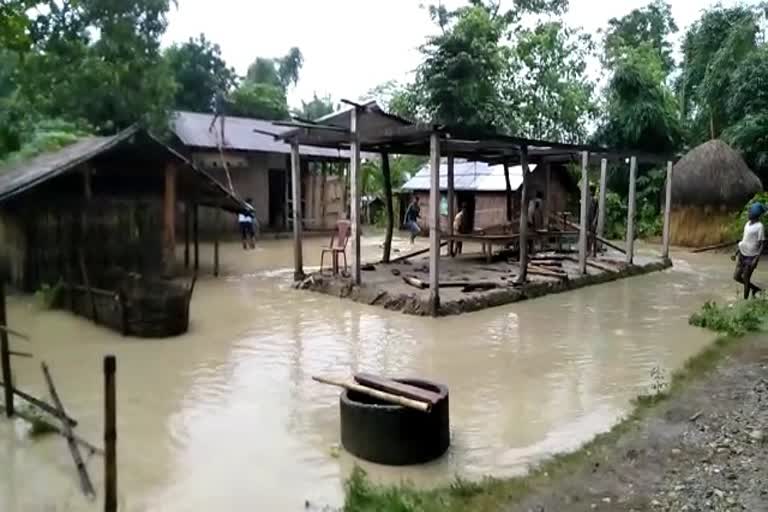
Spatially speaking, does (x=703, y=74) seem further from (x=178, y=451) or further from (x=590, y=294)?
(x=178, y=451)

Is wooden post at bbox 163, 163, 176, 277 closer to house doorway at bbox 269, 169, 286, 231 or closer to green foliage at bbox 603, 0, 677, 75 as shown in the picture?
house doorway at bbox 269, 169, 286, 231

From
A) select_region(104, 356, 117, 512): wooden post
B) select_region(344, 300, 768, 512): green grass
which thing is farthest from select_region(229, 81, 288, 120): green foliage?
select_region(104, 356, 117, 512): wooden post

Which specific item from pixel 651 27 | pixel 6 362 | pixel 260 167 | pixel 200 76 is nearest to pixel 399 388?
pixel 6 362

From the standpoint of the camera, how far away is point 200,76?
34.2 metres

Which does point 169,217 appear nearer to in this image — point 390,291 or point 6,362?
point 390,291

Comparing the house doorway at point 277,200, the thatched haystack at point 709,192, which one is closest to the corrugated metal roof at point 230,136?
the house doorway at point 277,200

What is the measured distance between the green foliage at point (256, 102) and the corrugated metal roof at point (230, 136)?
28.6 feet

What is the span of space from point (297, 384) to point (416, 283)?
5.33 meters

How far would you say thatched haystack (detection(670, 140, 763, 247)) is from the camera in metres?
20.9

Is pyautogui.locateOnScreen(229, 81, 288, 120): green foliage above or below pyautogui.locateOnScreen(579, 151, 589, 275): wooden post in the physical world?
above

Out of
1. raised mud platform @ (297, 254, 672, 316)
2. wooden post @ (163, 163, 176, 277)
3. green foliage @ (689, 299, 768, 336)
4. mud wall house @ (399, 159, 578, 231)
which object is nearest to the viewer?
green foliage @ (689, 299, 768, 336)

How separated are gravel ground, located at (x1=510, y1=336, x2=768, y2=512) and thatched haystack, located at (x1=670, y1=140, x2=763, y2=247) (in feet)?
54.1

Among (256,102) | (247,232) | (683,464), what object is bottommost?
(683,464)

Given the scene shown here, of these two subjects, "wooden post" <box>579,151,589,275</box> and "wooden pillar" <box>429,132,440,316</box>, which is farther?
"wooden post" <box>579,151,589,275</box>
